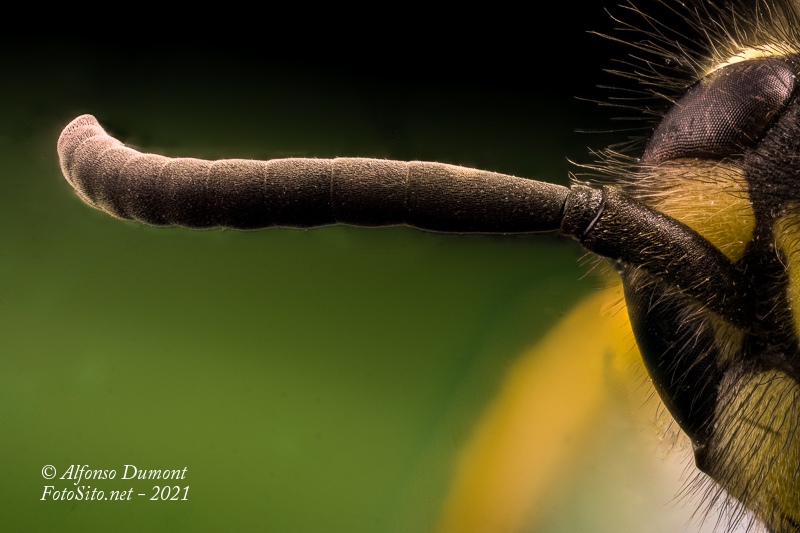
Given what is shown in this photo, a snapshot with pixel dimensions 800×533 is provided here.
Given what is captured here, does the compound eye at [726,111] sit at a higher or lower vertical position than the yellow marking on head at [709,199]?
higher

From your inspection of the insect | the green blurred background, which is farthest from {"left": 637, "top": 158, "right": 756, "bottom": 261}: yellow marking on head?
the green blurred background

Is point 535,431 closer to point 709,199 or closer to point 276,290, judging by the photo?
point 276,290

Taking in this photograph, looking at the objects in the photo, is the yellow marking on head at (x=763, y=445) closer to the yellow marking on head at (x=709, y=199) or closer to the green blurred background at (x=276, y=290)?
the yellow marking on head at (x=709, y=199)

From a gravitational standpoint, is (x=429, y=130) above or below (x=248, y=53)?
below

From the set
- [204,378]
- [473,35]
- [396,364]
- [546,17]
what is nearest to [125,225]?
[204,378]

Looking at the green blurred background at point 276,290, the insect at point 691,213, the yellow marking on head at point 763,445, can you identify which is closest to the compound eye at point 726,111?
the insect at point 691,213

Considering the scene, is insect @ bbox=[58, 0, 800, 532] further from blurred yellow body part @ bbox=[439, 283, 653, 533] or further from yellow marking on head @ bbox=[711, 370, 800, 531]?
blurred yellow body part @ bbox=[439, 283, 653, 533]

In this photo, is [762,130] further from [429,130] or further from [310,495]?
[310,495]
